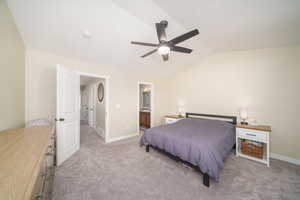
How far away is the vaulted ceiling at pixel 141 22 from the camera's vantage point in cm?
167

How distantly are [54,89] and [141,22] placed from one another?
2.47m

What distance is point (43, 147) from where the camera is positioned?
3.57 feet

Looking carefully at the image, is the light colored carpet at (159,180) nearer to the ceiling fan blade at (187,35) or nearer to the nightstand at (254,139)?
the nightstand at (254,139)

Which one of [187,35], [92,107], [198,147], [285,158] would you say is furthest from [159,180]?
[92,107]

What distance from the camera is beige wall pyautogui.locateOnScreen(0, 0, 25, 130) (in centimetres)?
156

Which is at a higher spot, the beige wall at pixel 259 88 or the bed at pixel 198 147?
the beige wall at pixel 259 88

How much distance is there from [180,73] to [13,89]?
14.8 ft

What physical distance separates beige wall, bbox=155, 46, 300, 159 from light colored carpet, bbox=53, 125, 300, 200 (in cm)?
79

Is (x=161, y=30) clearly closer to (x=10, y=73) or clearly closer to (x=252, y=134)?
(x=10, y=73)

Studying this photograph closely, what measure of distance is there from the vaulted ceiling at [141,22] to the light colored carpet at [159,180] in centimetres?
259

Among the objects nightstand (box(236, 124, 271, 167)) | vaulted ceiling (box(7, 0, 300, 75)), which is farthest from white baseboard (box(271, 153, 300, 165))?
vaulted ceiling (box(7, 0, 300, 75))

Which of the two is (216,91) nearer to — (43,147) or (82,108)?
(43,147)

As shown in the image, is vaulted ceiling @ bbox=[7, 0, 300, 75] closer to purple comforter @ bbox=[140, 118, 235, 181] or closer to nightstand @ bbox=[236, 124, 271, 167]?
nightstand @ bbox=[236, 124, 271, 167]

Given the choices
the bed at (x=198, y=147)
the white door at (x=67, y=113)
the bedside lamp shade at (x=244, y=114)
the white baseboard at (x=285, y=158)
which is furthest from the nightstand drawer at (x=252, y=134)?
the white door at (x=67, y=113)
